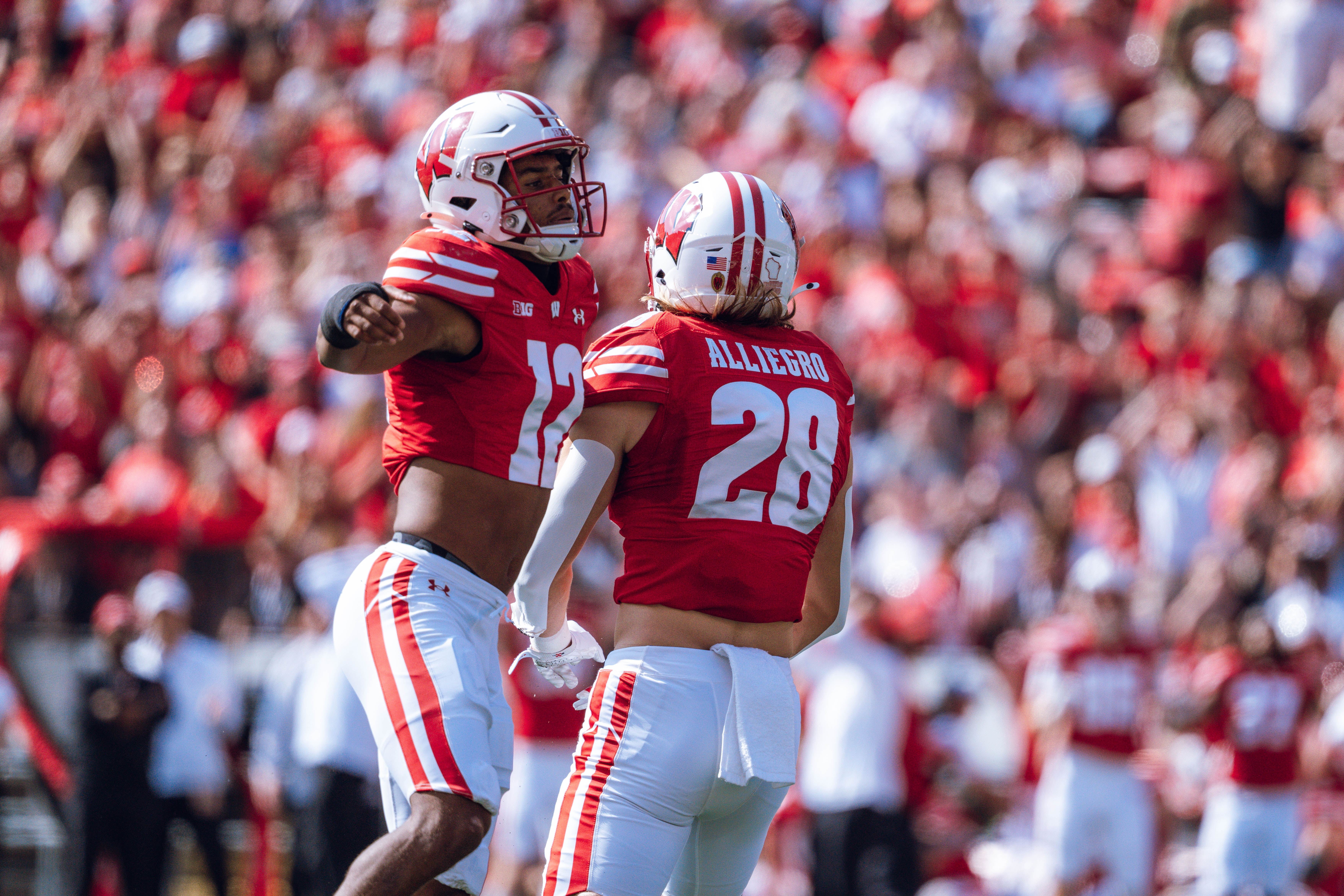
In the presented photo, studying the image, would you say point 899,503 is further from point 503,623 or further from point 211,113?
point 211,113

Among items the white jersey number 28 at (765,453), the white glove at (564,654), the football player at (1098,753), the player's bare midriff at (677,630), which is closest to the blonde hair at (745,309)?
the white jersey number 28 at (765,453)

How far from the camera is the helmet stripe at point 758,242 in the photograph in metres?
4.32

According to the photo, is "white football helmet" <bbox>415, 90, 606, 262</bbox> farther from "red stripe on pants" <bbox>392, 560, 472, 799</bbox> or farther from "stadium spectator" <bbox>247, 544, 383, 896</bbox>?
"stadium spectator" <bbox>247, 544, 383, 896</bbox>

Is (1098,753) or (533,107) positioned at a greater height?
(533,107)

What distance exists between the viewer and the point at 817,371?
4348mm

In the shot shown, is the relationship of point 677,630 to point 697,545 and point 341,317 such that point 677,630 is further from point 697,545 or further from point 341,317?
point 341,317

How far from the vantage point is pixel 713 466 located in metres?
4.13

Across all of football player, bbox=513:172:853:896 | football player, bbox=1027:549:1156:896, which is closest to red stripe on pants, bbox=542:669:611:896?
football player, bbox=513:172:853:896

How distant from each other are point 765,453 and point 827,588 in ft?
2.24

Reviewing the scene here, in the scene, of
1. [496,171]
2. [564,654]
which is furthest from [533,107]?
[564,654]

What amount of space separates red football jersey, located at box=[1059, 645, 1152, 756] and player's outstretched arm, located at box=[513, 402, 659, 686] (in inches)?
227

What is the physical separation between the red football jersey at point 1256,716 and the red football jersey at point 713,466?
18.1ft

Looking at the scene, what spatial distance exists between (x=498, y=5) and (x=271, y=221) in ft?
9.26

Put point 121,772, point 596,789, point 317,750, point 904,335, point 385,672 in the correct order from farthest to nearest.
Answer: point 904,335 < point 121,772 < point 317,750 < point 385,672 < point 596,789
